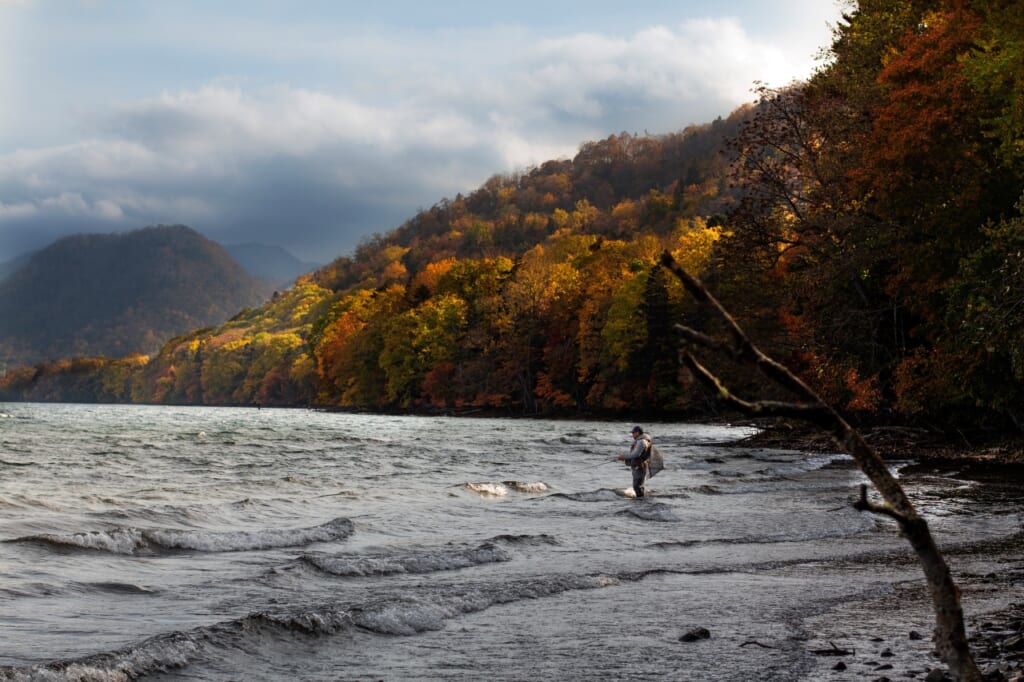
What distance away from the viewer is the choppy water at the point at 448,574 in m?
8.33

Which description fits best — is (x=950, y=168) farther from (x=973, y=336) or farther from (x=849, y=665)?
(x=849, y=665)

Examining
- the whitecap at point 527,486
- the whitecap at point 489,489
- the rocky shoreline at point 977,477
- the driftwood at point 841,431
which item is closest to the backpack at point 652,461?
the whitecap at point 527,486

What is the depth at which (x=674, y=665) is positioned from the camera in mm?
7879

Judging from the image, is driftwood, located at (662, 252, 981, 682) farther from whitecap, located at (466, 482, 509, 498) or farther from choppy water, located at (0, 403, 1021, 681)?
whitecap, located at (466, 482, 509, 498)

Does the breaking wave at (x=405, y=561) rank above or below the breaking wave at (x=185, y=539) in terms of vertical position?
above

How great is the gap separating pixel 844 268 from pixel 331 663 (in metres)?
30.3

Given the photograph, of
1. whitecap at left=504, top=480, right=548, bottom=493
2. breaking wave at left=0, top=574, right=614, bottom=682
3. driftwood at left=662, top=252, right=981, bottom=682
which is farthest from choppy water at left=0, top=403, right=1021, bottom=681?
driftwood at left=662, top=252, right=981, bottom=682

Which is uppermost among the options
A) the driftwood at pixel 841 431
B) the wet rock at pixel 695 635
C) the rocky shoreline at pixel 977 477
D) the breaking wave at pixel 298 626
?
the driftwood at pixel 841 431

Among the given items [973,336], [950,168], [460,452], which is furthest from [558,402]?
[973,336]

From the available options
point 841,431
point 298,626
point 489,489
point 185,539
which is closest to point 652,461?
point 489,489

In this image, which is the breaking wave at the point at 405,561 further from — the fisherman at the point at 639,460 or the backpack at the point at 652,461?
the backpack at the point at 652,461

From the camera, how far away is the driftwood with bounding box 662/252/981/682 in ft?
11.0

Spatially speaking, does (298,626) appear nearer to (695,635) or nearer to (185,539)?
(695,635)

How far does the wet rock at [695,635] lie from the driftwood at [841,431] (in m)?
5.00
